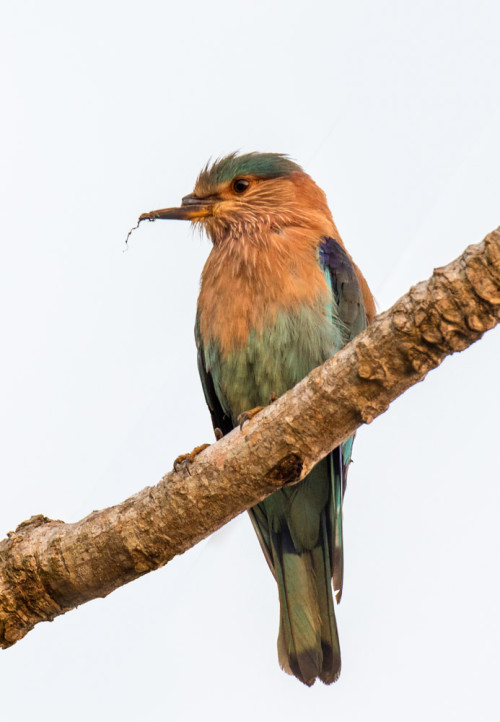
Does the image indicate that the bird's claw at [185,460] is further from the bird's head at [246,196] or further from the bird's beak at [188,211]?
the bird's beak at [188,211]

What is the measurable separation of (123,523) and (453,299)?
1.66m

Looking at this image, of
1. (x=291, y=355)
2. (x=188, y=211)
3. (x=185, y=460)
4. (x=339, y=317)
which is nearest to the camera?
(x=185, y=460)

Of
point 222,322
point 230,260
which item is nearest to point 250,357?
point 222,322

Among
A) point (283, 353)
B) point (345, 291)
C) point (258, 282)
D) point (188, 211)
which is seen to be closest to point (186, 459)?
point (283, 353)

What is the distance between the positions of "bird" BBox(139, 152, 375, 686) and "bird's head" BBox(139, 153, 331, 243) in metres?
0.12

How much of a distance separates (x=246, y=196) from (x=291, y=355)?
1326 mm

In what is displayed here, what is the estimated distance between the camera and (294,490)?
4664 mm

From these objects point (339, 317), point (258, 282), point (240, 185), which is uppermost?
point (240, 185)

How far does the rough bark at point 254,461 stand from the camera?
2828 millimetres

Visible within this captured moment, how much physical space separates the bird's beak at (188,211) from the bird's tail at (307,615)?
6.62 feet

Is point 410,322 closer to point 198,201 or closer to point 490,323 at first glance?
point 490,323

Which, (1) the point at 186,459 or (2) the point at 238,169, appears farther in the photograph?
(2) the point at 238,169

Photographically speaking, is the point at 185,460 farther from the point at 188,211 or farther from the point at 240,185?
the point at 240,185

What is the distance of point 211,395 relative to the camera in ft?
16.4
